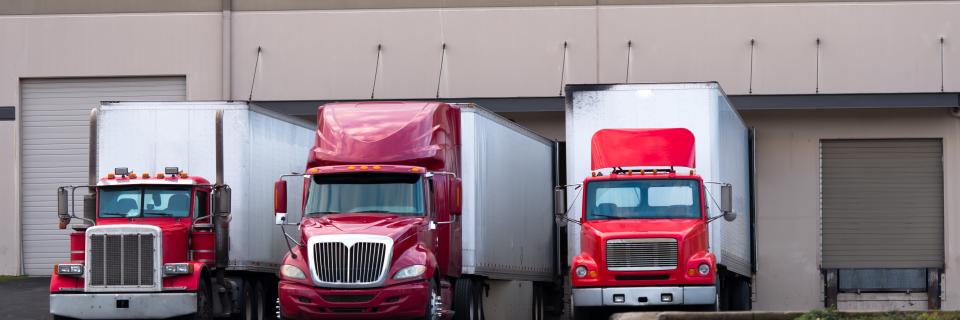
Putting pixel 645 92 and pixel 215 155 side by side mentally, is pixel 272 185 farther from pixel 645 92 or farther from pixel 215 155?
pixel 645 92

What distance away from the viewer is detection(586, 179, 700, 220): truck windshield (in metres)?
21.1

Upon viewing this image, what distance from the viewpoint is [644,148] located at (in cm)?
2139

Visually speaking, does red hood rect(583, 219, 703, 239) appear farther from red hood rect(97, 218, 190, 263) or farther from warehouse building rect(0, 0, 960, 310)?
warehouse building rect(0, 0, 960, 310)

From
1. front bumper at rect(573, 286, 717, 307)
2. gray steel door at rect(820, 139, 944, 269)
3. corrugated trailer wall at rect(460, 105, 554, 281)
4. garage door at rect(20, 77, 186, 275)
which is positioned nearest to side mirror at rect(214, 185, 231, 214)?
corrugated trailer wall at rect(460, 105, 554, 281)

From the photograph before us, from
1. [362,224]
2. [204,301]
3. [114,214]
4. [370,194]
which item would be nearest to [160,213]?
[114,214]

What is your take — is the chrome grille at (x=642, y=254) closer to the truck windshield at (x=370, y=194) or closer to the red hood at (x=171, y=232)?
the truck windshield at (x=370, y=194)

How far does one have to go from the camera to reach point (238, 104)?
22.0 meters

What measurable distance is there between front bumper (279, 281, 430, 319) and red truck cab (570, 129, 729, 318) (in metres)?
3.24

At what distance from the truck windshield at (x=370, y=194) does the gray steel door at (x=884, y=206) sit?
→ 54.1ft

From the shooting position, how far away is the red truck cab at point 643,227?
20.5m

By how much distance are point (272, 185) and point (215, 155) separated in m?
2.10

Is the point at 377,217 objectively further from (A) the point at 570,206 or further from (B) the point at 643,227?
(B) the point at 643,227

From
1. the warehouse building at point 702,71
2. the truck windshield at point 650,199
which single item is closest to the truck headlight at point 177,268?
the truck windshield at point 650,199

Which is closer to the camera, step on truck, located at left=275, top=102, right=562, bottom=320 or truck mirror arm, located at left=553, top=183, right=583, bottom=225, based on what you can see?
step on truck, located at left=275, top=102, right=562, bottom=320
